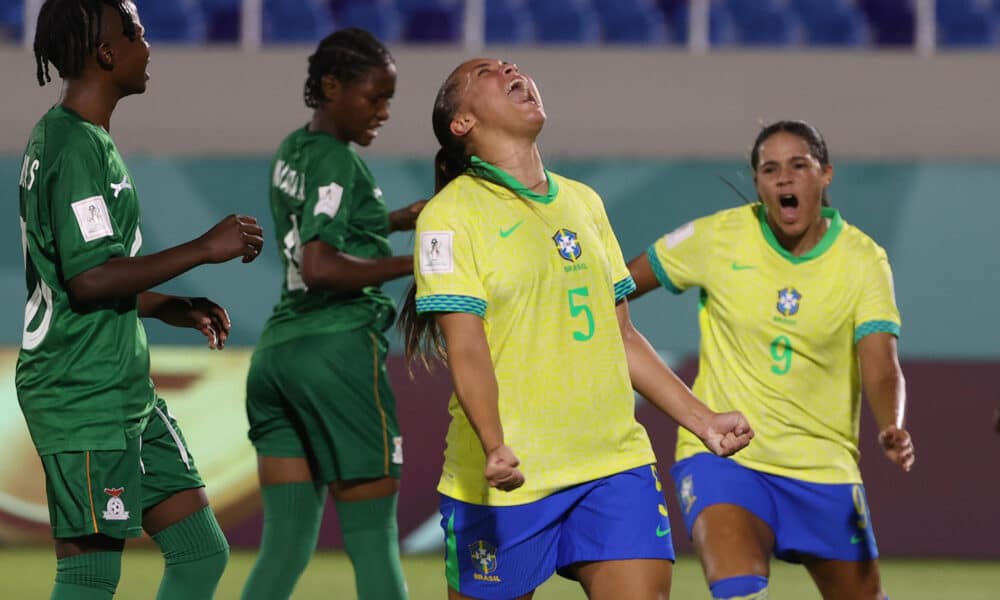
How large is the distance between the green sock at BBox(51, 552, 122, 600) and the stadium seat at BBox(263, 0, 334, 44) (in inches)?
310

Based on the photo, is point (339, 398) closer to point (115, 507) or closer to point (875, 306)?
point (115, 507)

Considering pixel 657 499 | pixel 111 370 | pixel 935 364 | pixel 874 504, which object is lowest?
pixel 874 504

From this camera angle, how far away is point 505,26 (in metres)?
11.3

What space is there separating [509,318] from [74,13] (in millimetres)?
1319

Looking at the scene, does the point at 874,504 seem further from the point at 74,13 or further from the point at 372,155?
the point at 74,13

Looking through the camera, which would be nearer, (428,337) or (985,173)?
(428,337)

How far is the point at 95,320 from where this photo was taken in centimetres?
364

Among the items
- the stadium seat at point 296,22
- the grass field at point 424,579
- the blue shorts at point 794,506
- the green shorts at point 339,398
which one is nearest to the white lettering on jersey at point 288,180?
the green shorts at point 339,398

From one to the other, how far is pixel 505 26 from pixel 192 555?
25.9 feet

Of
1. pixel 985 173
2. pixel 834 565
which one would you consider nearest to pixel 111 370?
pixel 834 565

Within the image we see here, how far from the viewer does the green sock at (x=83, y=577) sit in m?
3.62

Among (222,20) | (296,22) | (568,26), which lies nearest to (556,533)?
(568,26)

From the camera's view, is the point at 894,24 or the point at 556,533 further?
the point at 894,24

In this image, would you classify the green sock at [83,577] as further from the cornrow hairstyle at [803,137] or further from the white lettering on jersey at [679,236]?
the cornrow hairstyle at [803,137]
